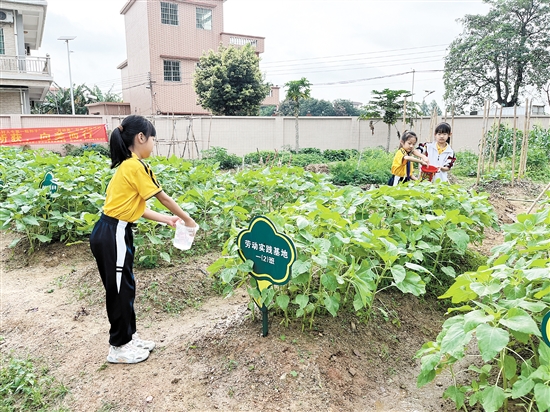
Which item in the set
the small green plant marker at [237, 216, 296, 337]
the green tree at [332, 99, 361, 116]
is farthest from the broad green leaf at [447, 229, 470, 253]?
the green tree at [332, 99, 361, 116]

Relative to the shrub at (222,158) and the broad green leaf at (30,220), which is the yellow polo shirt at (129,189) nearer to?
the broad green leaf at (30,220)

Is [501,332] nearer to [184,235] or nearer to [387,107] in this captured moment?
[184,235]

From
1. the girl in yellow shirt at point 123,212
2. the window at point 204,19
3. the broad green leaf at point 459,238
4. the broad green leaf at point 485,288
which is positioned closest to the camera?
the broad green leaf at point 485,288

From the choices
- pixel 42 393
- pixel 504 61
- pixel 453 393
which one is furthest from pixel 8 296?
pixel 504 61

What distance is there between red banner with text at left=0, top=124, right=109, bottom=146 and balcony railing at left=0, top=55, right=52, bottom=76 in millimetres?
4140

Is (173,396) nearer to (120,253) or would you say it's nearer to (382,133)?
(120,253)

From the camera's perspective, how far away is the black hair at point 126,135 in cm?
243

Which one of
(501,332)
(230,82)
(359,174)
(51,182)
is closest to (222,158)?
(359,174)

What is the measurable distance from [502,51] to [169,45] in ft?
56.2

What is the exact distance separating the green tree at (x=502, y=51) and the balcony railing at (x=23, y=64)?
63.5 feet

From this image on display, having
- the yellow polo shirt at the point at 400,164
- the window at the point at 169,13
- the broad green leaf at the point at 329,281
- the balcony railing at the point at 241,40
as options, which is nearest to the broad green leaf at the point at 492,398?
the broad green leaf at the point at 329,281

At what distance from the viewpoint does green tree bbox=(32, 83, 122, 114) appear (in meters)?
26.7

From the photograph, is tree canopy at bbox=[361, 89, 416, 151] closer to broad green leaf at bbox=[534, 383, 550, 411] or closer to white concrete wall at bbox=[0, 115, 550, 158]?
white concrete wall at bbox=[0, 115, 550, 158]

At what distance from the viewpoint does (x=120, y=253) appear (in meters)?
2.45
